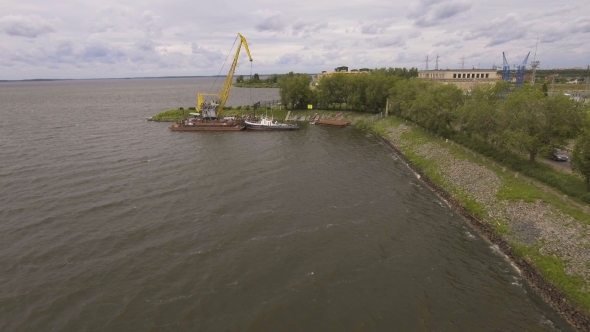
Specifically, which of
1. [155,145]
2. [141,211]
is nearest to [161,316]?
[141,211]

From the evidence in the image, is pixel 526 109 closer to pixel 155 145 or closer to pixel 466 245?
pixel 466 245

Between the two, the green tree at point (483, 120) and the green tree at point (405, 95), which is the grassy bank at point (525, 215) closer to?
→ the green tree at point (483, 120)

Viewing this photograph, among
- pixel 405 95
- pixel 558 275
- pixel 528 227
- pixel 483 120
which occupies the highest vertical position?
pixel 405 95

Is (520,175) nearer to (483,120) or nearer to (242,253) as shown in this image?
(483,120)

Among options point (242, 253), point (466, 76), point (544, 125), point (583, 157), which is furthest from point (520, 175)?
point (466, 76)

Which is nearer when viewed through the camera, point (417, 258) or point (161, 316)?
point (161, 316)
